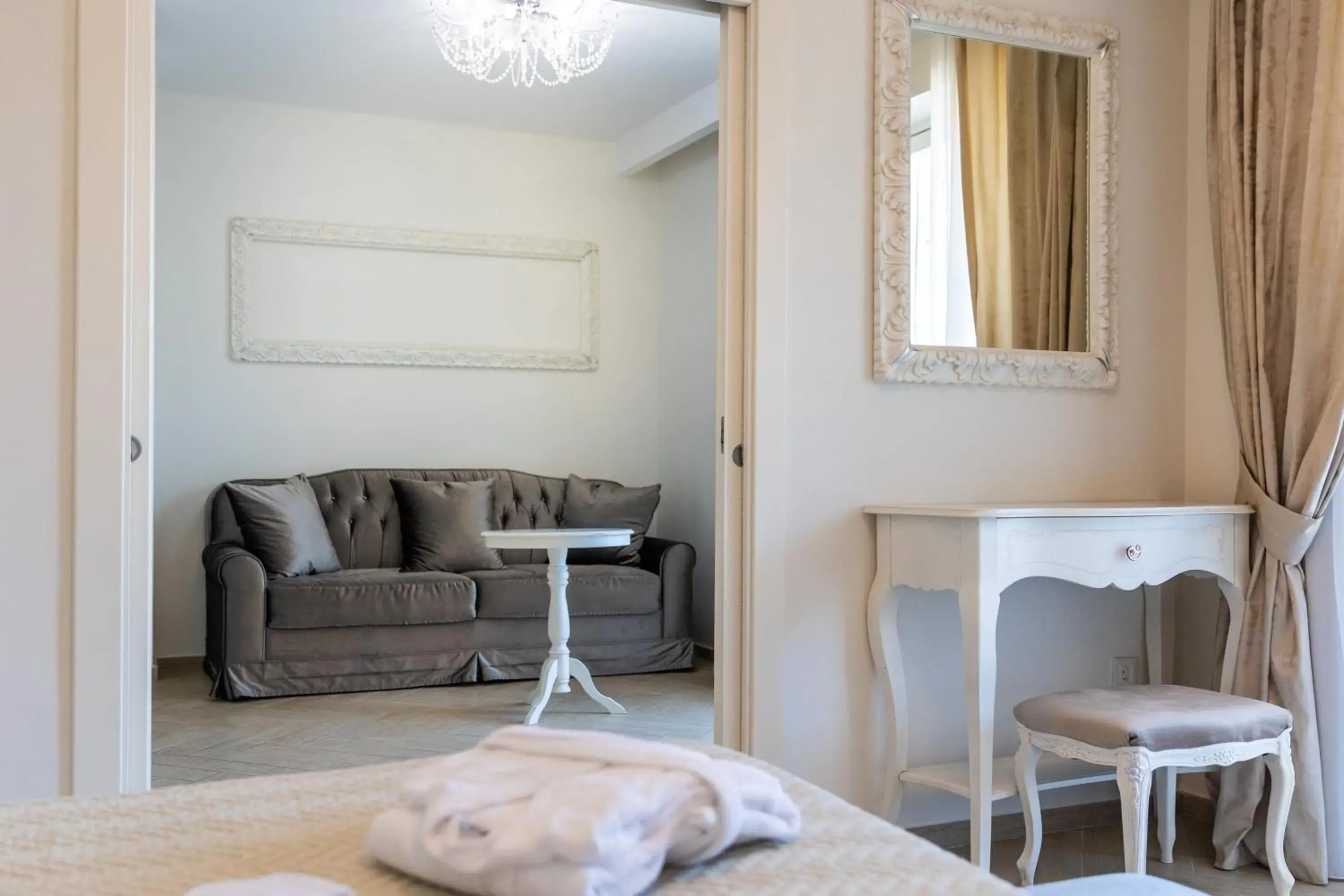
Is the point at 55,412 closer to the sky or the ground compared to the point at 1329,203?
closer to the ground

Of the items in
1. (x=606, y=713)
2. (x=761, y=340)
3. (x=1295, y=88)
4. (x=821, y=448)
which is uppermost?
(x=1295, y=88)

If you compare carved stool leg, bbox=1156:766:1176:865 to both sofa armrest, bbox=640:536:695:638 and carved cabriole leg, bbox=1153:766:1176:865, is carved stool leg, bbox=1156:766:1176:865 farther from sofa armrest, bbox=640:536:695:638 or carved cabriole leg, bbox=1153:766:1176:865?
sofa armrest, bbox=640:536:695:638

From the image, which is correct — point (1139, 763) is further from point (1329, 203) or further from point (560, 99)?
point (560, 99)

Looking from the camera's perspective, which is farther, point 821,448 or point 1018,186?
point 1018,186

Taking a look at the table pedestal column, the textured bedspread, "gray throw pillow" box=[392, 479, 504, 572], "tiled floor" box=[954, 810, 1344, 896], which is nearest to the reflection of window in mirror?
"tiled floor" box=[954, 810, 1344, 896]

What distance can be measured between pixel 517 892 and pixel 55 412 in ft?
5.75

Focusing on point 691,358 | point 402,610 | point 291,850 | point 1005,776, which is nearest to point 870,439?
point 1005,776

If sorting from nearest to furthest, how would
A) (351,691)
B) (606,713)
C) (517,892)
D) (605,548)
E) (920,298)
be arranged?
(517,892) < (920,298) < (606,713) < (351,691) < (605,548)

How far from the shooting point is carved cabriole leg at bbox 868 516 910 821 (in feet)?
9.33

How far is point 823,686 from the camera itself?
9.39 feet

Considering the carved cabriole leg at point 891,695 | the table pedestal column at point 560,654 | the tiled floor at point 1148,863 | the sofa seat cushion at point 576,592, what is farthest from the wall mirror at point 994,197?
the sofa seat cushion at point 576,592

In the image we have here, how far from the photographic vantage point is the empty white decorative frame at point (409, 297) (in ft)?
19.5

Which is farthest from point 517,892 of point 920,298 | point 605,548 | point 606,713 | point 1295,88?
point 605,548

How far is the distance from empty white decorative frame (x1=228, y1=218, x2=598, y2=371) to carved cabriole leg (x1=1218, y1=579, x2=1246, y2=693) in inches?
166
